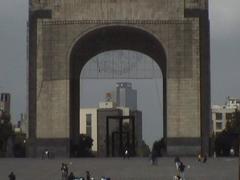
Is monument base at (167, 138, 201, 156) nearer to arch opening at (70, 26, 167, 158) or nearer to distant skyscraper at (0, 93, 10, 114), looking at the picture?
arch opening at (70, 26, 167, 158)

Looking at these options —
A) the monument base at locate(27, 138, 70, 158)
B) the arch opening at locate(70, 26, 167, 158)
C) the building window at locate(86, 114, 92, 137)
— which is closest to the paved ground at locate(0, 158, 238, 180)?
the monument base at locate(27, 138, 70, 158)

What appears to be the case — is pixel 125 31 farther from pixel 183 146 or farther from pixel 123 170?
pixel 123 170

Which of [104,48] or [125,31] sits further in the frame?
[104,48]

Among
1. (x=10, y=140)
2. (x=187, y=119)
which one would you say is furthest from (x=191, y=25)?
(x=10, y=140)

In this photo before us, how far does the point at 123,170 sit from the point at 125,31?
16.3 m

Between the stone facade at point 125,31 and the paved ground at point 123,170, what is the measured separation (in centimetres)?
774

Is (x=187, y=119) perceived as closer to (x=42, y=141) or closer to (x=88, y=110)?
(x=42, y=141)

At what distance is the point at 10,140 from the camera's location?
67.4 metres

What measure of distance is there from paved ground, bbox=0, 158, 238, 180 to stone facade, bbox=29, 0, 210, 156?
7.74m

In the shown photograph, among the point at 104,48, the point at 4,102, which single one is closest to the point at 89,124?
the point at 4,102

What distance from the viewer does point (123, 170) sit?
38.5 meters

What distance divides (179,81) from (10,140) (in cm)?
2042

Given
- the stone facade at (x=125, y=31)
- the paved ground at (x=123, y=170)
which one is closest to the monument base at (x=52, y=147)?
the stone facade at (x=125, y=31)

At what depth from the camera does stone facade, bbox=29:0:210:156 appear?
168 feet
